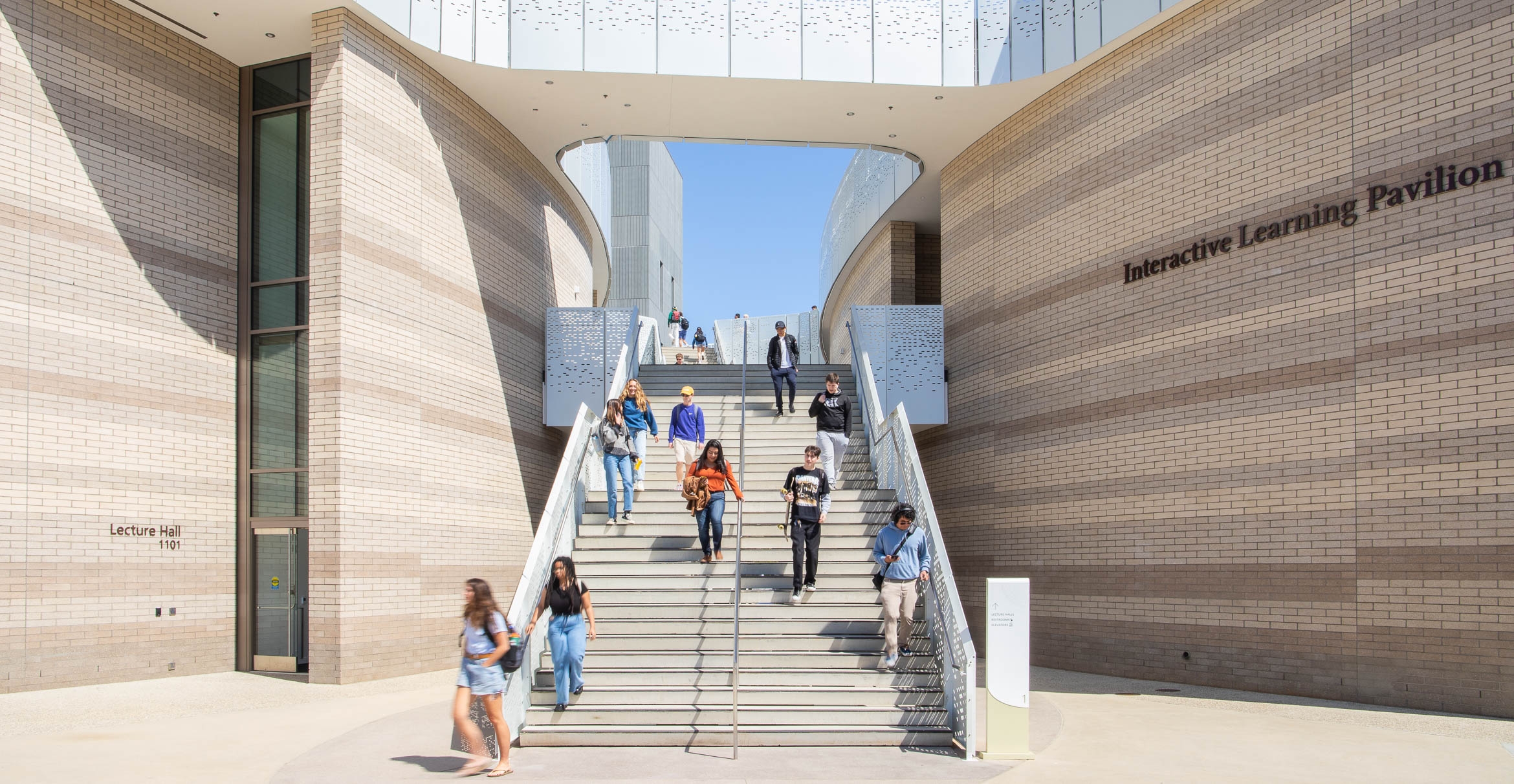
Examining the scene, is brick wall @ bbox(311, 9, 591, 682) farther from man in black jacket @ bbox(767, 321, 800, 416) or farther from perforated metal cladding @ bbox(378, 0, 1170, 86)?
man in black jacket @ bbox(767, 321, 800, 416)

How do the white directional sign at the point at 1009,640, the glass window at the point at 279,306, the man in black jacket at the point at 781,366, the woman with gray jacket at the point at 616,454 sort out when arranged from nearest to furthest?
the white directional sign at the point at 1009,640
the woman with gray jacket at the point at 616,454
the glass window at the point at 279,306
the man in black jacket at the point at 781,366

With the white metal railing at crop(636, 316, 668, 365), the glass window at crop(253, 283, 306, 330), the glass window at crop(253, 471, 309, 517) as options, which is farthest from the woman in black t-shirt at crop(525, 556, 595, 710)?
the white metal railing at crop(636, 316, 668, 365)

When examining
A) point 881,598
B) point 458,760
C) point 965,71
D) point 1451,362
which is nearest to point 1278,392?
point 1451,362

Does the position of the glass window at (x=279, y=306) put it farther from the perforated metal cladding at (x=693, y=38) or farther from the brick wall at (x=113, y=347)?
the perforated metal cladding at (x=693, y=38)

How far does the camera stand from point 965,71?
15.8m

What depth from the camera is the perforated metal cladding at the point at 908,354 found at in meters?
18.4

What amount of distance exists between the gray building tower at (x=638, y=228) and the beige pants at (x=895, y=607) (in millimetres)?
36413

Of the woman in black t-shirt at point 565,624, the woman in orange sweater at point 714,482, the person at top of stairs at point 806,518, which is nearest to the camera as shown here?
the woman in black t-shirt at point 565,624

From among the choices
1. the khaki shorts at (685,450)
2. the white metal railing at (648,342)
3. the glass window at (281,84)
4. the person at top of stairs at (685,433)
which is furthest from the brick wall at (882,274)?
the glass window at (281,84)

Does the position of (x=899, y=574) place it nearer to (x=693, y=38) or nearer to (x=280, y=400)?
(x=280, y=400)

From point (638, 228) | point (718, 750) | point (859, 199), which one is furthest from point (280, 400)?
point (638, 228)

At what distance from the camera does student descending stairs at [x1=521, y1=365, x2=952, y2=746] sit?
8.98 metres

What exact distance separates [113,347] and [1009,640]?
32.3 ft

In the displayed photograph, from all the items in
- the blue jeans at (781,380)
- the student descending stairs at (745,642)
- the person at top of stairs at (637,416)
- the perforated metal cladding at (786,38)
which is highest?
the perforated metal cladding at (786,38)
